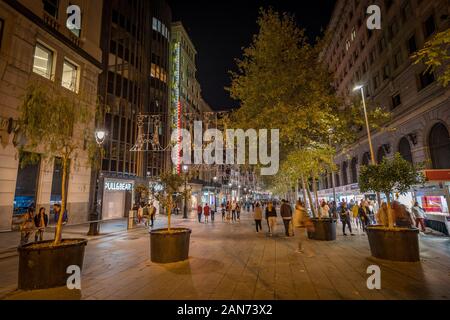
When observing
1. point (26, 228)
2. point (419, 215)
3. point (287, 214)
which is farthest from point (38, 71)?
point (419, 215)

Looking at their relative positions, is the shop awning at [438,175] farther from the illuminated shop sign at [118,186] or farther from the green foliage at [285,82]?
the illuminated shop sign at [118,186]

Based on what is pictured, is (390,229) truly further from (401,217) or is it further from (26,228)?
(26,228)

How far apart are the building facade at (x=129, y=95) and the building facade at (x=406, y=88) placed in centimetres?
2267

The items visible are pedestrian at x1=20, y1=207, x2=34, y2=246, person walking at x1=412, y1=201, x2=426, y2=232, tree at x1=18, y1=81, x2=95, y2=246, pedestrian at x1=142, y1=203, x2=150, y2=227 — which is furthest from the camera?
pedestrian at x1=142, y1=203, x2=150, y2=227

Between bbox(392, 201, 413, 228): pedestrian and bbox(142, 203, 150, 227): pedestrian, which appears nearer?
bbox(392, 201, 413, 228): pedestrian

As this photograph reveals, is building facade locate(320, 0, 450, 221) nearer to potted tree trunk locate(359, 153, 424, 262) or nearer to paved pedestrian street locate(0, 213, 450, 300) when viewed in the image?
potted tree trunk locate(359, 153, 424, 262)

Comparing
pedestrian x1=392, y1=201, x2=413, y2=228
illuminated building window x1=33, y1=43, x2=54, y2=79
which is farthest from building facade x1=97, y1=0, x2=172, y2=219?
pedestrian x1=392, y1=201, x2=413, y2=228

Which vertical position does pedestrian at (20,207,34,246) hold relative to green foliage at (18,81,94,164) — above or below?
below

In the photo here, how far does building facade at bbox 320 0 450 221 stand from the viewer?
59.7 ft

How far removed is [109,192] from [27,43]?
15.5 meters

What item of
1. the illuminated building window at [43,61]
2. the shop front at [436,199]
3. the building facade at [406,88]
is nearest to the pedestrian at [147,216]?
the illuminated building window at [43,61]

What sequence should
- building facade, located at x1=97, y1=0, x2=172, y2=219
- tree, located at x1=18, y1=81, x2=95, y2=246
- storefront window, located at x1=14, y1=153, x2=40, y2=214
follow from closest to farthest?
tree, located at x1=18, y1=81, x2=95, y2=246
storefront window, located at x1=14, y1=153, x2=40, y2=214
building facade, located at x1=97, y1=0, x2=172, y2=219

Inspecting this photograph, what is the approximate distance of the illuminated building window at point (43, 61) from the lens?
1599cm
